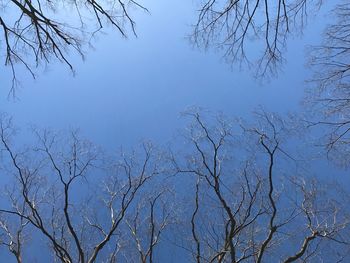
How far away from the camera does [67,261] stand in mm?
9719

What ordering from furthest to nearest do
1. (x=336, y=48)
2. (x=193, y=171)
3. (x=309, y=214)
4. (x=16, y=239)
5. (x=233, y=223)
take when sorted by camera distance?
(x=16, y=239) → (x=193, y=171) → (x=309, y=214) → (x=233, y=223) → (x=336, y=48)

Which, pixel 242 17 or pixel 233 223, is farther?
pixel 233 223

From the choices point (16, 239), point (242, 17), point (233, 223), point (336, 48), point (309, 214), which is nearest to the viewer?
point (242, 17)

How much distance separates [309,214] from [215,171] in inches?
91.8

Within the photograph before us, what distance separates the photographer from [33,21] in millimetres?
4727

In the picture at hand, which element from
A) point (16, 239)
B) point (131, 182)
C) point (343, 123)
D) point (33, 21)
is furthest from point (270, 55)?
point (16, 239)

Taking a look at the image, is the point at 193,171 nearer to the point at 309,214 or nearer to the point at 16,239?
the point at 309,214

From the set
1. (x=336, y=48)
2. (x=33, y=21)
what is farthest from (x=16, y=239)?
(x=336, y=48)

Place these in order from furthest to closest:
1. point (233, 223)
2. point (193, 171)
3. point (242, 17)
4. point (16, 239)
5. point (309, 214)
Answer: point (16, 239)
point (193, 171)
point (309, 214)
point (233, 223)
point (242, 17)

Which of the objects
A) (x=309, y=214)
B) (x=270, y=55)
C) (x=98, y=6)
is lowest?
(x=270, y=55)

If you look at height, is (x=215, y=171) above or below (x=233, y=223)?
above

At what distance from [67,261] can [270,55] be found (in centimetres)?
700

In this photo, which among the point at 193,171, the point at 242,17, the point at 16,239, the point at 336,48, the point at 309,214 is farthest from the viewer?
the point at 16,239

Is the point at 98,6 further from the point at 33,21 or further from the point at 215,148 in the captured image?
the point at 215,148
